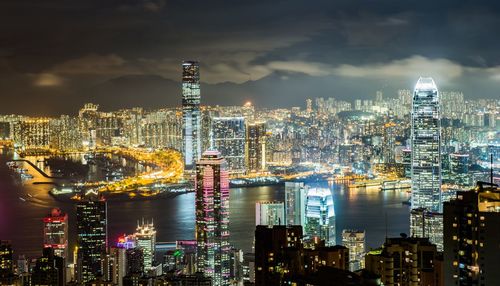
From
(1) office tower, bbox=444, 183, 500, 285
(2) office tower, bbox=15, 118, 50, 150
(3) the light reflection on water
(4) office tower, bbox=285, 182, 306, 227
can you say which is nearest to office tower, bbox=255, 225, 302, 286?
(1) office tower, bbox=444, 183, 500, 285

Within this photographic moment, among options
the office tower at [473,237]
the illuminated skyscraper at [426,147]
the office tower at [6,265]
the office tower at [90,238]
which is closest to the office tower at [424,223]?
the illuminated skyscraper at [426,147]

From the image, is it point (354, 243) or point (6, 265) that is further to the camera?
point (354, 243)

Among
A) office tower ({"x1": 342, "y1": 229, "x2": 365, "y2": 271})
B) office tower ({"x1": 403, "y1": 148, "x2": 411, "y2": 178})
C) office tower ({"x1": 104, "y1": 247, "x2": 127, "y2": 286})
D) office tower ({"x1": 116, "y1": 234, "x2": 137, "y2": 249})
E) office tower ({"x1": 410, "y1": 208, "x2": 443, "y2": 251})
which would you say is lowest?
office tower ({"x1": 104, "y1": 247, "x2": 127, "y2": 286})

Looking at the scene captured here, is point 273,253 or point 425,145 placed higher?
point 425,145

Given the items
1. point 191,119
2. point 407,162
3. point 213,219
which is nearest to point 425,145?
point 407,162

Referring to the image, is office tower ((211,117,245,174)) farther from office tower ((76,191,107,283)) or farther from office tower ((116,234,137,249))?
office tower ((116,234,137,249))

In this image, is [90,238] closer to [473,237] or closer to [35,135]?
[473,237]

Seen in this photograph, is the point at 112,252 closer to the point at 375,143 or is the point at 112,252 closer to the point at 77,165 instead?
the point at 375,143

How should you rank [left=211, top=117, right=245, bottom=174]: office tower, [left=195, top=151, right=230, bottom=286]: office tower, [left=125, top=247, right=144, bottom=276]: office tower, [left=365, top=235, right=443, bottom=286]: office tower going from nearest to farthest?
[left=365, top=235, right=443, bottom=286]: office tower → [left=125, top=247, right=144, bottom=276]: office tower → [left=195, top=151, right=230, bottom=286]: office tower → [left=211, top=117, right=245, bottom=174]: office tower
